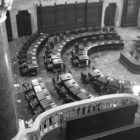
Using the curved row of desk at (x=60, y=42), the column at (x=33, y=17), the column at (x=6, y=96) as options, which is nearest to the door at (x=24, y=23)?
the column at (x=33, y=17)

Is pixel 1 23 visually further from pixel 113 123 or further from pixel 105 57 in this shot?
pixel 105 57

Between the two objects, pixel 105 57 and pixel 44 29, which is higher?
pixel 44 29

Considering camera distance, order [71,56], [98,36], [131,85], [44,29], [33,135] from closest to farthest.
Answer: [33,135] < [131,85] < [71,56] < [98,36] < [44,29]

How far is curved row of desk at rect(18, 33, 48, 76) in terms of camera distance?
15.9m

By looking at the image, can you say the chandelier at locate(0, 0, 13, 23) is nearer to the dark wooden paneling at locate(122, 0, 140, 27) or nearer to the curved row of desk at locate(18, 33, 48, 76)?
the curved row of desk at locate(18, 33, 48, 76)

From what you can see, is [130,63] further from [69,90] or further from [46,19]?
[46,19]

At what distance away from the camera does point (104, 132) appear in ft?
28.6

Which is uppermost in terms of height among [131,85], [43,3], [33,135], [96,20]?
[43,3]

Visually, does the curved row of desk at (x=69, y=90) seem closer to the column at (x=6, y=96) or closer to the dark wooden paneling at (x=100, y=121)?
the dark wooden paneling at (x=100, y=121)

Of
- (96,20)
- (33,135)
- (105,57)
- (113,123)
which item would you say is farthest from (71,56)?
(33,135)

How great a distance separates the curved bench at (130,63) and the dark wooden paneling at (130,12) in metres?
7.55

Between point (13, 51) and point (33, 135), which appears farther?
point (13, 51)

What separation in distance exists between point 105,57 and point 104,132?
35.9ft

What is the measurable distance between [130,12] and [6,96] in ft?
69.5
